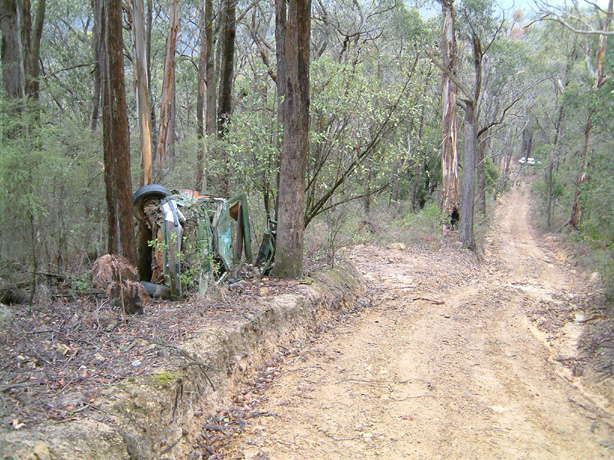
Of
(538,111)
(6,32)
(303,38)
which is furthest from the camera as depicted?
(538,111)

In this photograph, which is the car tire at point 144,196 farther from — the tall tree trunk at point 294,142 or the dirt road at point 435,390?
the dirt road at point 435,390

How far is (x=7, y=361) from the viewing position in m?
4.41

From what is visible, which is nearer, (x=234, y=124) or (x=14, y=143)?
(x=14, y=143)

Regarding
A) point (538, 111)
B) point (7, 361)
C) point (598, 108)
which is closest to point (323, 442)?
point (7, 361)

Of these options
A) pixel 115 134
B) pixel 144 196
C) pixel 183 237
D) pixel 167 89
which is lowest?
pixel 183 237

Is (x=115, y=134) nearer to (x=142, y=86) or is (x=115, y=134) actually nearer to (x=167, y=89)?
(x=142, y=86)

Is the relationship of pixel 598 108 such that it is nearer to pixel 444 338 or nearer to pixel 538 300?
pixel 538 300

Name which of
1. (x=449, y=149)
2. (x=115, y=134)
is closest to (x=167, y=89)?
(x=115, y=134)

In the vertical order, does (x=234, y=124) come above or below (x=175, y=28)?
below

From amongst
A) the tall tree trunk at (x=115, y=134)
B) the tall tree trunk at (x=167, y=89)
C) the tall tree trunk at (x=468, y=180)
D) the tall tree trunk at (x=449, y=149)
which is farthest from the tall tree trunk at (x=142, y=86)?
the tall tree trunk at (x=449, y=149)

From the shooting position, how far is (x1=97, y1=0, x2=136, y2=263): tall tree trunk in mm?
6641

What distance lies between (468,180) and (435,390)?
14.6 metres

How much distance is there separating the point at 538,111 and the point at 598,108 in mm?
31026

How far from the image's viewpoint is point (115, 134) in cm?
679
